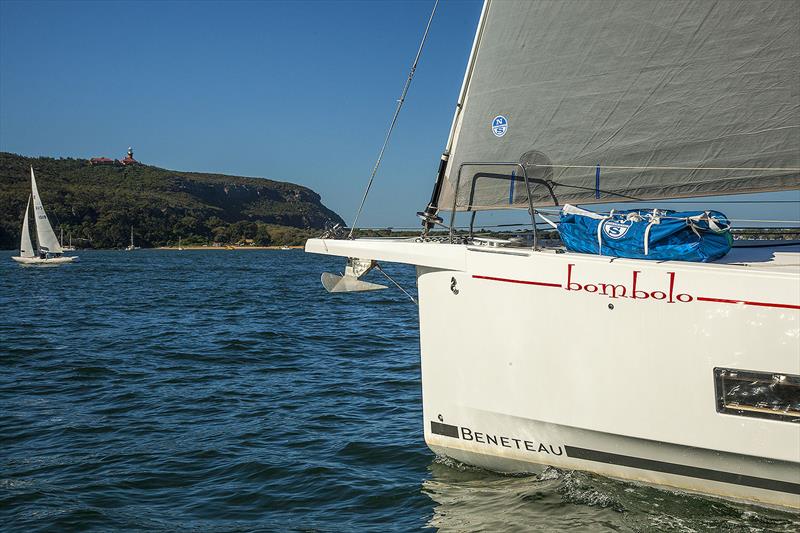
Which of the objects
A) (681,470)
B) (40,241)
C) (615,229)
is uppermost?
(40,241)

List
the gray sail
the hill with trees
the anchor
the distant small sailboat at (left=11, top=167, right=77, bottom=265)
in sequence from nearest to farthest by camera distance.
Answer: the gray sail
the anchor
the distant small sailboat at (left=11, top=167, right=77, bottom=265)
the hill with trees

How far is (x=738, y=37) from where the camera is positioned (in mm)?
5309

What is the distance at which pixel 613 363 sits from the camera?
194 inches

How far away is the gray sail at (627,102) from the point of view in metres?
5.36

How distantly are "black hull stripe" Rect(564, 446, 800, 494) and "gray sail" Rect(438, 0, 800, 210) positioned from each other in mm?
2085

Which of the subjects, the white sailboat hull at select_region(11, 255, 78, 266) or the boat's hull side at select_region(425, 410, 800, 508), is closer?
the boat's hull side at select_region(425, 410, 800, 508)

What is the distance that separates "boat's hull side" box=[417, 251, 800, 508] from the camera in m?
4.52

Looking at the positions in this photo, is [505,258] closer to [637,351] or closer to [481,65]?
[637,351]

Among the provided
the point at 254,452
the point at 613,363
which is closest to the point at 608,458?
the point at 613,363

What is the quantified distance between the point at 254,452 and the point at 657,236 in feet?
14.3

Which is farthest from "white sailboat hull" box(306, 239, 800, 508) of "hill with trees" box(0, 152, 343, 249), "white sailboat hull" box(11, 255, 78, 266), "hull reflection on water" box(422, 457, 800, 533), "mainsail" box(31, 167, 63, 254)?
"hill with trees" box(0, 152, 343, 249)

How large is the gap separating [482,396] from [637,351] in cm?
124

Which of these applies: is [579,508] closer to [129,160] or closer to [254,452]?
[254,452]

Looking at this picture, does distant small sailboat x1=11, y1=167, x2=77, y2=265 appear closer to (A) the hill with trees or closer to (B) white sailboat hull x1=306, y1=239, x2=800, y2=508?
(A) the hill with trees
